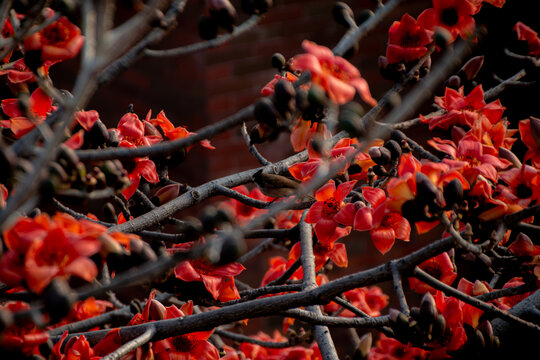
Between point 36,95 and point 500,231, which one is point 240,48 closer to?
point 36,95

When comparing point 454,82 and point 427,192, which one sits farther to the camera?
point 454,82

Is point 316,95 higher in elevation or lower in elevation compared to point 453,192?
higher

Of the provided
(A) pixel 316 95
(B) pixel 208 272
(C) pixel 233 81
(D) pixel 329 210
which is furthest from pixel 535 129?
(C) pixel 233 81

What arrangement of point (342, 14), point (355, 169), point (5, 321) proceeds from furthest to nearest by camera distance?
point (355, 169)
point (342, 14)
point (5, 321)

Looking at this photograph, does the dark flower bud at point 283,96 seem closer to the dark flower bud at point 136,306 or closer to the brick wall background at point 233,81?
the dark flower bud at point 136,306

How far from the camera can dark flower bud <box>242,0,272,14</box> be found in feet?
2.22

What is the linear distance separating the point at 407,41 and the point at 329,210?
0.32m

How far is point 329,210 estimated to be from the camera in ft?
2.71

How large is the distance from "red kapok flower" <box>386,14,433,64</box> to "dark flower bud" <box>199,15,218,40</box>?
1.02 feet

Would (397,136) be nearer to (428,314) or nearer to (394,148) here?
(394,148)

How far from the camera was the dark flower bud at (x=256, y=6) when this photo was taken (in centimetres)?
68

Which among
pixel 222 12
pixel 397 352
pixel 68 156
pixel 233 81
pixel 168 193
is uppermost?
pixel 222 12

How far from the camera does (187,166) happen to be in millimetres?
2660

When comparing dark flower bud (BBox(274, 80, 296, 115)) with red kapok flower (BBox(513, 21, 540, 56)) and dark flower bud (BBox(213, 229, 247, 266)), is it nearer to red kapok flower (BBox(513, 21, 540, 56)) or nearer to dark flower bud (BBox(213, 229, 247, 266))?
dark flower bud (BBox(213, 229, 247, 266))
